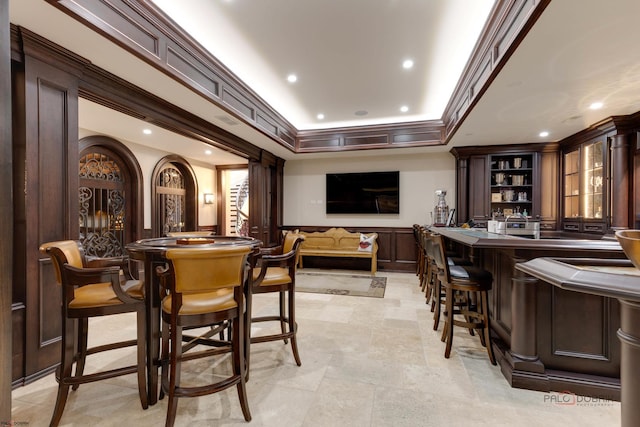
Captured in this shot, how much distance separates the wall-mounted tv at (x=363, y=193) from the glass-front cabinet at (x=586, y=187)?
2.85m

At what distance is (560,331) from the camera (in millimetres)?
1983

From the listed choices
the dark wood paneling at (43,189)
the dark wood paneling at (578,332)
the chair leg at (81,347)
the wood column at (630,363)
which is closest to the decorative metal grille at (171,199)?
the dark wood paneling at (43,189)

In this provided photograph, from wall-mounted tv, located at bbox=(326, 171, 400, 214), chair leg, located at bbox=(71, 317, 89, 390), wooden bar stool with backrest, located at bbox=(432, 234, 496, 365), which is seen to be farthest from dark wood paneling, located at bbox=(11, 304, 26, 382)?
wall-mounted tv, located at bbox=(326, 171, 400, 214)

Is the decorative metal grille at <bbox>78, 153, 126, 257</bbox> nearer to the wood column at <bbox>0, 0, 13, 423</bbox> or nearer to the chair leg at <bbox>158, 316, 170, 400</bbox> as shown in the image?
the chair leg at <bbox>158, 316, 170, 400</bbox>

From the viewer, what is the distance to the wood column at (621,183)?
378cm

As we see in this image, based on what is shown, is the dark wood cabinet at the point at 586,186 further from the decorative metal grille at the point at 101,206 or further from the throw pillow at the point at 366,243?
the decorative metal grille at the point at 101,206

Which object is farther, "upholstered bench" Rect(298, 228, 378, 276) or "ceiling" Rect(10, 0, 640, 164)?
"upholstered bench" Rect(298, 228, 378, 276)

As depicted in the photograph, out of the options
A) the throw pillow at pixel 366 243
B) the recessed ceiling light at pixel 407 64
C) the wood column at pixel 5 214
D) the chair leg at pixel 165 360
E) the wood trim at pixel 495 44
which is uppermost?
the recessed ceiling light at pixel 407 64

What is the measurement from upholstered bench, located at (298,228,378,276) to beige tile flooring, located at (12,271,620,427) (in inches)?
115

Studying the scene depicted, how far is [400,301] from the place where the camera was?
3.93 metres

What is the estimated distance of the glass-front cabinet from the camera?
4.11 m

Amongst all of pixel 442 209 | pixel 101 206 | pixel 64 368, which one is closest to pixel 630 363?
pixel 64 368

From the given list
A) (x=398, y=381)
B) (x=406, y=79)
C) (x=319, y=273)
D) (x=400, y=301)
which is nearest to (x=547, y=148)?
(x=406, y=79)

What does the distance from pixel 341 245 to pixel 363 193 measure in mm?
1230
